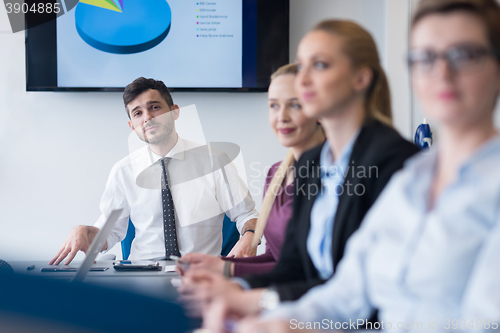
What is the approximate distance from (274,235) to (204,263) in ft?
0.81

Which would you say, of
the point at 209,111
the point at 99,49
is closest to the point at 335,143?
the point at 209,111

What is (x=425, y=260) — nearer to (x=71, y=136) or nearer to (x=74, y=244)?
(x=74, y=244)

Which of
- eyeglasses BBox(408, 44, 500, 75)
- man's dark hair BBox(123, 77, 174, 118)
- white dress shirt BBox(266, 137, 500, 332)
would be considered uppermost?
eyeglasses BBox(408, 44, 500, 75)

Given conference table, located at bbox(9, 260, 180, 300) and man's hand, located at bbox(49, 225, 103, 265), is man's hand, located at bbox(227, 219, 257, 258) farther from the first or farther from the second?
man's hand, located at bbox(49, 225, 103, 265)

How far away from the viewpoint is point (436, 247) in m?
0.65

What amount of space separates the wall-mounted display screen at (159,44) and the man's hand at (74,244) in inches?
50.0

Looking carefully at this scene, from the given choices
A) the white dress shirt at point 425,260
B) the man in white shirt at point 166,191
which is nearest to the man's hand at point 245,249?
the man in white shirt at point 166,191

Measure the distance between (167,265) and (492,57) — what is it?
1.39m

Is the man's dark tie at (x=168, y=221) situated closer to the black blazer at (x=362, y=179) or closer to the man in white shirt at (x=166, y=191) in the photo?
the man in white shirt at (x=166, y=191)

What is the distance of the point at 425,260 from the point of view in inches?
26.3

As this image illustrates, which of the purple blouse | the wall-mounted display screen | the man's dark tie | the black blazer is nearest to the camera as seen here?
the black blazer

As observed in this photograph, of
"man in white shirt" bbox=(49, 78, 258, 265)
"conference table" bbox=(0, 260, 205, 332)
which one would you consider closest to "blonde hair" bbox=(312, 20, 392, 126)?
"conference table" bbox=(0, 260, 205, 332)

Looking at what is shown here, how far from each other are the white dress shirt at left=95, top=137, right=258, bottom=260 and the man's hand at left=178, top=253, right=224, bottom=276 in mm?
805

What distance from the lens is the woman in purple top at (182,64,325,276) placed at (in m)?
1.43
